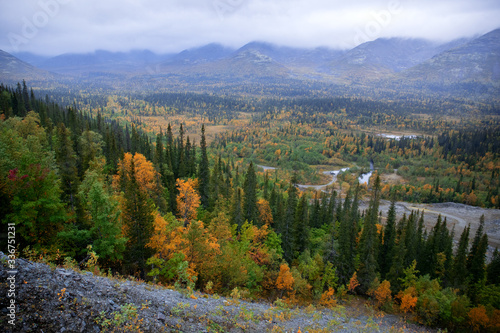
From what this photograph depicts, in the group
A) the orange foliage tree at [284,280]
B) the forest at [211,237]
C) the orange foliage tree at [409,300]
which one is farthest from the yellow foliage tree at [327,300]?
the orange foliage tree at [409,300]

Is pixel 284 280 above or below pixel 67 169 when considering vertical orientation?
below

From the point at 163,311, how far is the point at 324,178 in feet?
512

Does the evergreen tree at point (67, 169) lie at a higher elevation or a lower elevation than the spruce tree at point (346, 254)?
higher

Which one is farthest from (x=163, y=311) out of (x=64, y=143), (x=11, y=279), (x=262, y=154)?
(x=262, y=154)

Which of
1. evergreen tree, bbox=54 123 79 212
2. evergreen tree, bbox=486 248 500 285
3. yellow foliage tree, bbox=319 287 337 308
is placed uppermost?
evergreen tree, bbox=54 123 79 212

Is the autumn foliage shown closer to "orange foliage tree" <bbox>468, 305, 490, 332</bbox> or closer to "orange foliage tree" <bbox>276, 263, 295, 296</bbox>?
"orange foliage tree" <bbox>276, 263, 295, 296</bbox>

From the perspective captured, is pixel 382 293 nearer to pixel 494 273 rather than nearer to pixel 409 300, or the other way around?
pixel 409 300

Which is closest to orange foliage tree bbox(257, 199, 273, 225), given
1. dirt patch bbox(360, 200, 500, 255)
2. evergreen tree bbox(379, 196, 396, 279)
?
evergreen tree bbox(379, 196, 396, 279)

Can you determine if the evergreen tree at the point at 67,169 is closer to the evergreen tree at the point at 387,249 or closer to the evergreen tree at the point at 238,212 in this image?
the evergreen tree at the point at 238,212

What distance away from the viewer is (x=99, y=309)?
39.3 ft

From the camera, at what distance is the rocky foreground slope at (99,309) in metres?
10.2

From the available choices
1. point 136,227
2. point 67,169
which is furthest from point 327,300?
point 67,169

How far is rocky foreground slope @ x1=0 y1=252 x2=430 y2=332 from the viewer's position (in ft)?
33.4

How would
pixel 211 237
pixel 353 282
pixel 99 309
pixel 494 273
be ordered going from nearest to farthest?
pixel 99 309
pixel 211 237
pixel 353 282
pixel 494 273
